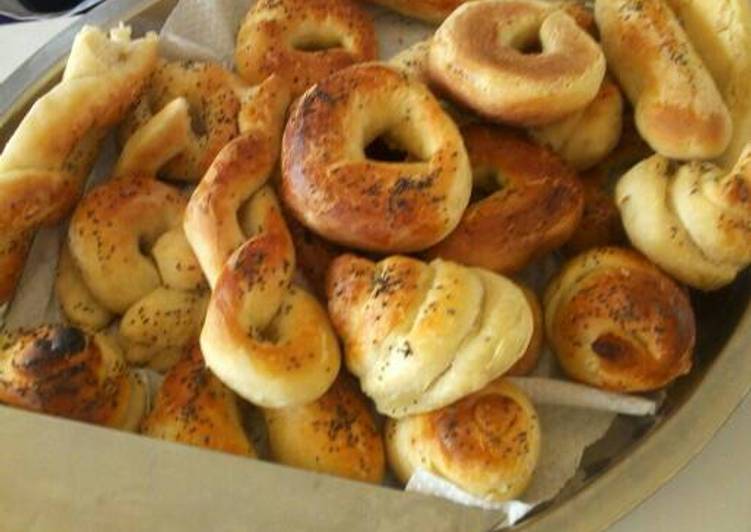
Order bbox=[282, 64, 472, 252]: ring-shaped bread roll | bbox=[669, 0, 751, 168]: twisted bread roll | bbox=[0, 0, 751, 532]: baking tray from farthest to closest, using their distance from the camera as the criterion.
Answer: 1. bbox=[669, 0, 751, 168]: twisted bread roll
2. bbox=[282, 64, 472, 252]: ring-shaped bread roll
3. bbox=[0, 0, 751, 532]: baking tray

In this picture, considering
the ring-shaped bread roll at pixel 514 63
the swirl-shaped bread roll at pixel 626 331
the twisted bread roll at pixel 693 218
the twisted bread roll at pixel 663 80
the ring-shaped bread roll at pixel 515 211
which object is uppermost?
the ring-shaped bread roll at pixel 514 63

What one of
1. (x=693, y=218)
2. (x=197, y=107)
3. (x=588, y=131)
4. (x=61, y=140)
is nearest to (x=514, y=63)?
(x=588, y=131)

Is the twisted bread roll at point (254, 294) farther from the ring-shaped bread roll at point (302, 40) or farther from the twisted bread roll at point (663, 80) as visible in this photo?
the twisted bread roll at point (663, 80)

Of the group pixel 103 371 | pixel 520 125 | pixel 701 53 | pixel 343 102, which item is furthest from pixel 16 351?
pixel 701 53

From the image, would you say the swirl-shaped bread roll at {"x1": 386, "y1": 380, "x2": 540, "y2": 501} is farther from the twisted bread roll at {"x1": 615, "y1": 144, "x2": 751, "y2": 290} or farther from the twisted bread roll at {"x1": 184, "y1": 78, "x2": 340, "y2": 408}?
the twisted bread roll at {"x1": 615, "y1": 144, "x2": 751, "y2": 290}

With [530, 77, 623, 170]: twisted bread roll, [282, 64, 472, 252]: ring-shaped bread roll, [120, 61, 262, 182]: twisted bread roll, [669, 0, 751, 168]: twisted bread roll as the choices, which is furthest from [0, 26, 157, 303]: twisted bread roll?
[669, 0, 751, 168]: twisted bread roll

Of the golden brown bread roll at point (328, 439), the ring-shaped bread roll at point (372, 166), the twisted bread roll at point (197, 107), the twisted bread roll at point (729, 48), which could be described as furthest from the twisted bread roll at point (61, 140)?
the twisted bread roll at point (729, 48)

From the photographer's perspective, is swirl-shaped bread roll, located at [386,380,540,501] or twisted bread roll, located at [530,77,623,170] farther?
twisted bread roll, located at [530,77,623,170]

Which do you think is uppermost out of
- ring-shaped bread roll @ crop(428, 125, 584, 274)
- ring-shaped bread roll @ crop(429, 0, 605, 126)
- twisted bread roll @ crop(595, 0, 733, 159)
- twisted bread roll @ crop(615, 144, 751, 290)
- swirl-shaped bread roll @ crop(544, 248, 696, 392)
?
ring-shaped bread roll @ crop(429, 0, 605, 126)

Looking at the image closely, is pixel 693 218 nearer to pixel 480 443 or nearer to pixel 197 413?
pixel 480 443
